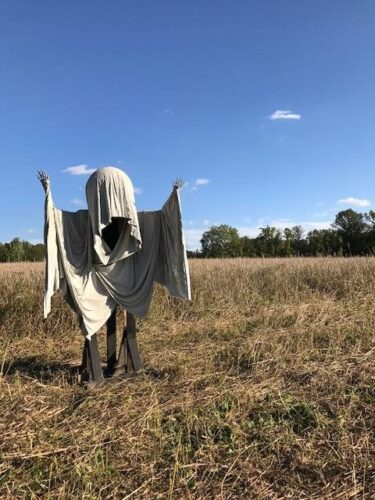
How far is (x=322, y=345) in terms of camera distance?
4906 millimetres

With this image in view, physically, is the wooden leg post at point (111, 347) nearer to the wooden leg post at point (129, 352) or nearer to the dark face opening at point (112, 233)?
the wooden leg post at point (129, 352)

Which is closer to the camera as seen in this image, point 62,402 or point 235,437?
point 235,437

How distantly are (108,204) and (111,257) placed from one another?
50cm

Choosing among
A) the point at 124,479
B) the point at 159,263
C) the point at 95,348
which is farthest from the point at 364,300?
the point at 124,479

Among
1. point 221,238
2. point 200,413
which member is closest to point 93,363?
point 200,413

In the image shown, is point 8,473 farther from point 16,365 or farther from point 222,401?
point 16,365

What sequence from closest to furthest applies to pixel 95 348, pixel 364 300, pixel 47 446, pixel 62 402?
pixel 47 446 < pixel 62 402 < pixel 95 348 < pixel 364 300

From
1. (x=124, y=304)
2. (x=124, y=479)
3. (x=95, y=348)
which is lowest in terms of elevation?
(x=124, y=479)

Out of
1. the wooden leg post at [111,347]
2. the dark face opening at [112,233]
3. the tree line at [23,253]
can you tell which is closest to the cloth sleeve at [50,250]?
the dark face opening at [112,233]

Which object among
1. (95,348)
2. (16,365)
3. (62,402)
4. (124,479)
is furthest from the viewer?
(16,365)

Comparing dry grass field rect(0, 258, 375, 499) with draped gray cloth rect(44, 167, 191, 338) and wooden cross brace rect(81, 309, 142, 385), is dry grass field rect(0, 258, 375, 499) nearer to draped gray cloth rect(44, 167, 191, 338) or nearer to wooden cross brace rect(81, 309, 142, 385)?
wooden cross brace rect(81, 309, 142, 385)

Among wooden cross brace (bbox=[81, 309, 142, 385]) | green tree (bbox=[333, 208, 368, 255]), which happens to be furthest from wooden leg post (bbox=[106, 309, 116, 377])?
green tree (bbox=[333, 208, 368, 255])

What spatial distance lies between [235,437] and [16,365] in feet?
9.22

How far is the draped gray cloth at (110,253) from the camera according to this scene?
379cm
